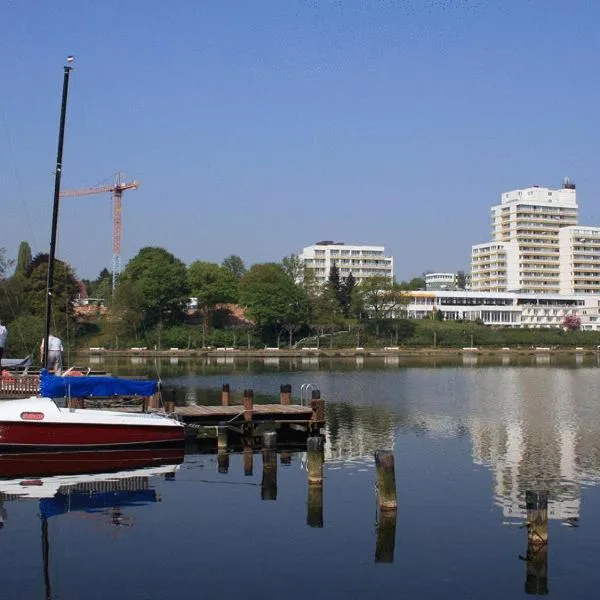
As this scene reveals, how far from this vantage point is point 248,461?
30344mm

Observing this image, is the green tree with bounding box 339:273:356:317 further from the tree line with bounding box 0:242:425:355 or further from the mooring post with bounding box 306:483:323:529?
the mooring post with bounding box 306:483:323:529

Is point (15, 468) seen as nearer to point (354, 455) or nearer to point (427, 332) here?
point (354, 455)

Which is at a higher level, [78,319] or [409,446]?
[78,319]

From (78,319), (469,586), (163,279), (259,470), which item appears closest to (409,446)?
(259,470)

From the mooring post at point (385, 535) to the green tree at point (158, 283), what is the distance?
111451 mm

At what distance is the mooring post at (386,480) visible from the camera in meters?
20.4

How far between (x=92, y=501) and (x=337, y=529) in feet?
24.3

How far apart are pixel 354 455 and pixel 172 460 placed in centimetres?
661

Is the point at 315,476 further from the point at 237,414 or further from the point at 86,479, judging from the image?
the point at 237,414

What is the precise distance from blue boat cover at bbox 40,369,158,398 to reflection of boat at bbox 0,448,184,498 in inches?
91.3

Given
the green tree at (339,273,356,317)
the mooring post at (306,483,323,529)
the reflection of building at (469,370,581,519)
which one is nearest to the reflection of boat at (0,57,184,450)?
the mooring post at (306,483,323,529)

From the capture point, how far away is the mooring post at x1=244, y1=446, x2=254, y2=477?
1107 inches

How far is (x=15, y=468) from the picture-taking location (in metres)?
28.0

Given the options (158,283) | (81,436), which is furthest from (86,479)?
(158,283)
